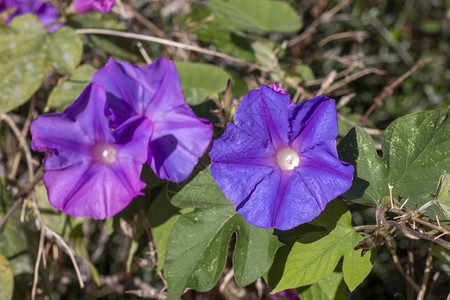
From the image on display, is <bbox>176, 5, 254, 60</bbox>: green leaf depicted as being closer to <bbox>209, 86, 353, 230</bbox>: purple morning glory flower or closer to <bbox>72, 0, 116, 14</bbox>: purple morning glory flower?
<bbox>72, 0, 116, 14</bbox>: purple morning glory flower

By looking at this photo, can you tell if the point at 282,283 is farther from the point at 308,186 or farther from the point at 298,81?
the point at 298,81

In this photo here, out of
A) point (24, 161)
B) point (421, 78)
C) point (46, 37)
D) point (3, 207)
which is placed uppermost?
point (46, 37)

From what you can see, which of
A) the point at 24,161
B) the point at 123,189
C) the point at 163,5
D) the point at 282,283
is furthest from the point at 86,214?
the point at 163,5

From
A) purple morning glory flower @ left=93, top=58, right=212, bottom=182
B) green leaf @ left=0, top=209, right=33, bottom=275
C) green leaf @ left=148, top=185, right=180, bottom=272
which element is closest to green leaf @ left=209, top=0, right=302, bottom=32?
purple morning glory flower @ left=93, top=58, right=212, bottom=182

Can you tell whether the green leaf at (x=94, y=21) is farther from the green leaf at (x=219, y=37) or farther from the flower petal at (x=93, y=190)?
the flower petal at (x=93, y=190)

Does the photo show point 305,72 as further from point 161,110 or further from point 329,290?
point 329,290

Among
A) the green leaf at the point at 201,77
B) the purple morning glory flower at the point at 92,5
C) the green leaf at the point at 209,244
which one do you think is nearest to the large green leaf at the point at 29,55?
the purple morning glory flower at the point at 92,5

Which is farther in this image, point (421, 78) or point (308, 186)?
point (421, 78)

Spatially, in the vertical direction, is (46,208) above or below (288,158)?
below
